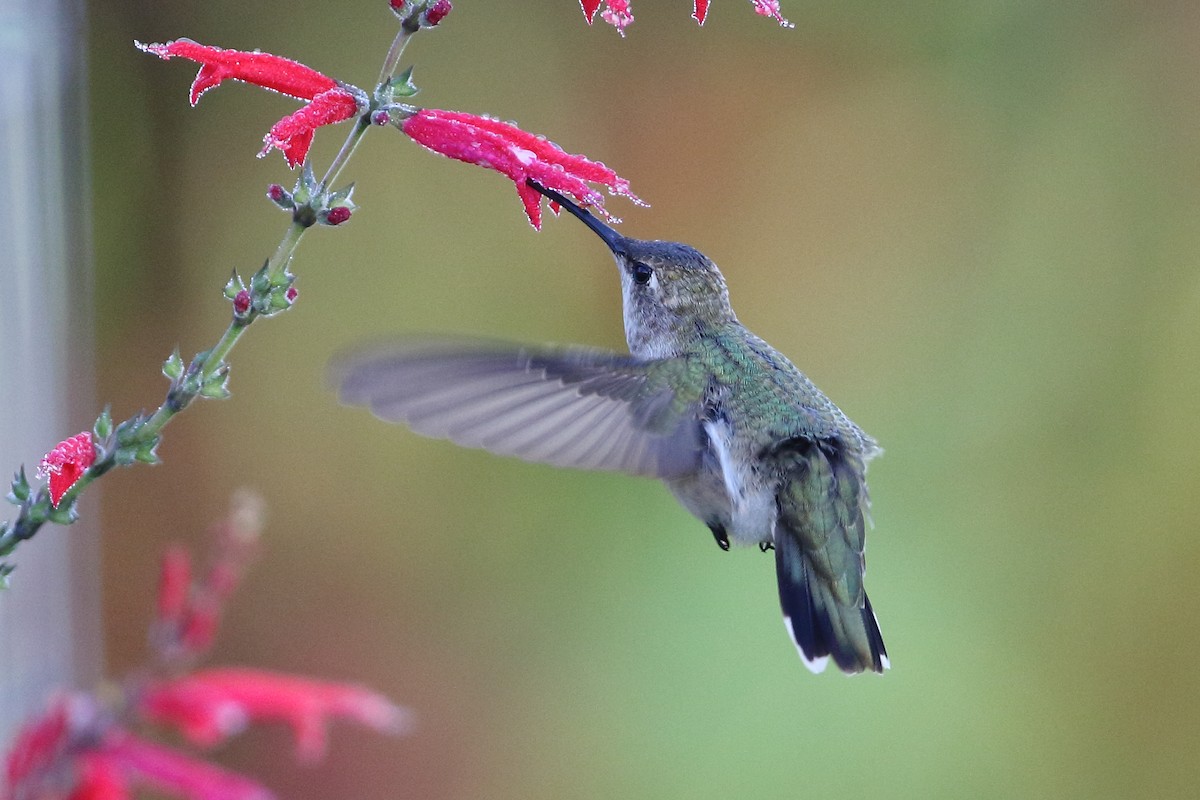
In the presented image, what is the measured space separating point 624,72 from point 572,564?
5.29ft

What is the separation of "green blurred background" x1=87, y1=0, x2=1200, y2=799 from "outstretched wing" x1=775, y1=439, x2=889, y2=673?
1971mm

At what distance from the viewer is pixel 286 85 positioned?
3.93ft

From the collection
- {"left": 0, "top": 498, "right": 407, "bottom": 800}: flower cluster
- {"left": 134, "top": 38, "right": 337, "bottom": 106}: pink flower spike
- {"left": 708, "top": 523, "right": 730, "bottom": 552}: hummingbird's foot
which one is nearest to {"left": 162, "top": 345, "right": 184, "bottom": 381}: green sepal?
{"left": 134, "top": 38, "right": 337, "bottom": 106}: pink flower spike

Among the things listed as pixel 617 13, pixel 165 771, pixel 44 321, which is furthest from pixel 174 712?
pixel 44 321

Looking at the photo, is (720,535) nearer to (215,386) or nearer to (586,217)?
(586,217)

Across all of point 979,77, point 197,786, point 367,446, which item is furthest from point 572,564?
point 197,786

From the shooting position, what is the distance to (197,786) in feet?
5.12

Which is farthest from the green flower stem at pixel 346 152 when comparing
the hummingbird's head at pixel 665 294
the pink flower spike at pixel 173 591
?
the pink flower spike at pixel 173 591

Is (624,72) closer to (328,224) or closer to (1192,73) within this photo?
(1192,73)

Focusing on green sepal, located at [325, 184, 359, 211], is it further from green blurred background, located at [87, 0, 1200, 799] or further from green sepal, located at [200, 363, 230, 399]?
green blurred background, located at [87, 0, 1200, 799]

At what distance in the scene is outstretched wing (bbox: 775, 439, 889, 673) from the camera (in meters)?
1.78

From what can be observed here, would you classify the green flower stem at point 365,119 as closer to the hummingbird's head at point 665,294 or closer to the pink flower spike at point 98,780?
the hummingbird's head at point 665,294

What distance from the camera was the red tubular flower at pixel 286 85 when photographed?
1126mm

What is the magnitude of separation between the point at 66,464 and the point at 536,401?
529 mm
